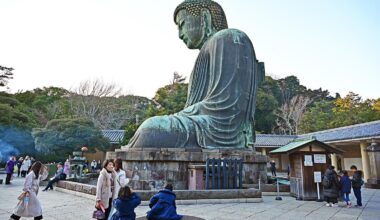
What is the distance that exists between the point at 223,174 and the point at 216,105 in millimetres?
2934

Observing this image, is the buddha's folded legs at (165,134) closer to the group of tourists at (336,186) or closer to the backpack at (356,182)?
the group of tourists at (336,186)

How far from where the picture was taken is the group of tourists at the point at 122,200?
378 cm

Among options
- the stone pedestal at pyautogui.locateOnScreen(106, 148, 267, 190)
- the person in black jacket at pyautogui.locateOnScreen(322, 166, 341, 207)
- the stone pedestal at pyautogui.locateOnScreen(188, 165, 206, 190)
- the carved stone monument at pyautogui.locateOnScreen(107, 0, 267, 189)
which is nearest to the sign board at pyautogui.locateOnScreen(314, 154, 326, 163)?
the person in black jacket at pyautogui.locateOnScreen(322, 166, 341, 207)

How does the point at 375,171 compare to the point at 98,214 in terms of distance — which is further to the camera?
the point at 375,171

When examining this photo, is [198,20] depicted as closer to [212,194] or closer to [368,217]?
[212,194]

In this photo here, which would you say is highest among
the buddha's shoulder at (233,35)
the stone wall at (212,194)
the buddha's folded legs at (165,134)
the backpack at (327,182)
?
the buddha's shoulder at (233,35)

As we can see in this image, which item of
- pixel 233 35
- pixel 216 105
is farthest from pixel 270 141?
pixel 216 105

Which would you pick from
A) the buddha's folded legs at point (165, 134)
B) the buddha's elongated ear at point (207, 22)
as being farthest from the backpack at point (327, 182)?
the buddha's elongated ear at point (207, 22)

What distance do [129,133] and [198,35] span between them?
14.5 m

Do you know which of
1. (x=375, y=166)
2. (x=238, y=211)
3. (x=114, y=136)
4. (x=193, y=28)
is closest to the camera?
(x=238, y=211)

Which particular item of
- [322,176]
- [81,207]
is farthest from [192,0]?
[81,207]

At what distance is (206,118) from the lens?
387 inches

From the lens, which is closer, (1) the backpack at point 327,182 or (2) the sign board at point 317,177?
(1) the backpack at point 327,182

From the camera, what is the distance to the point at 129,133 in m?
24.5
